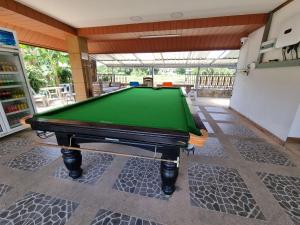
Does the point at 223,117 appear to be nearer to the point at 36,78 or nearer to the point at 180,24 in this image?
the point at 180,24

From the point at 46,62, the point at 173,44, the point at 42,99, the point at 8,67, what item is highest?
the point at 173,44

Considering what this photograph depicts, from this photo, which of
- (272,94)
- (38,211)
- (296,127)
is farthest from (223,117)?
(38,211)

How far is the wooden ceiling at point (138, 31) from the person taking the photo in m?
A: 3.12

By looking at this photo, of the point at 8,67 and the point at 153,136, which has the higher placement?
the point at 8,67

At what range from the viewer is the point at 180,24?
11.5 feet

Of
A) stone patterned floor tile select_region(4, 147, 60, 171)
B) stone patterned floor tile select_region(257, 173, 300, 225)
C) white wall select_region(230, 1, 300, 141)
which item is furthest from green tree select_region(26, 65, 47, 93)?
white wall select_region(230, 1, 300, 141)

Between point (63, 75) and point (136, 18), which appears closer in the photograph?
point (136, 18)

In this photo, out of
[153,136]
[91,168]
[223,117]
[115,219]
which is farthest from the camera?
[223,117]

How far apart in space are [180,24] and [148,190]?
12.4 feet

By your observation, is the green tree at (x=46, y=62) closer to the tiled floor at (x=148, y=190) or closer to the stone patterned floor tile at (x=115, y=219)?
the tiled floor at (x=148, y=190)

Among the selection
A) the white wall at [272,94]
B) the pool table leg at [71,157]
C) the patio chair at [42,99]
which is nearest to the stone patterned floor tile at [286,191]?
the white wall at [272,94]

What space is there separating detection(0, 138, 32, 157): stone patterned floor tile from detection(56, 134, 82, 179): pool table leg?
4.62ft

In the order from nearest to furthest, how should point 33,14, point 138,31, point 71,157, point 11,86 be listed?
point 71,157, point 11,86, point 33,14, point 138,31

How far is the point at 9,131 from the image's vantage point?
2.69m
